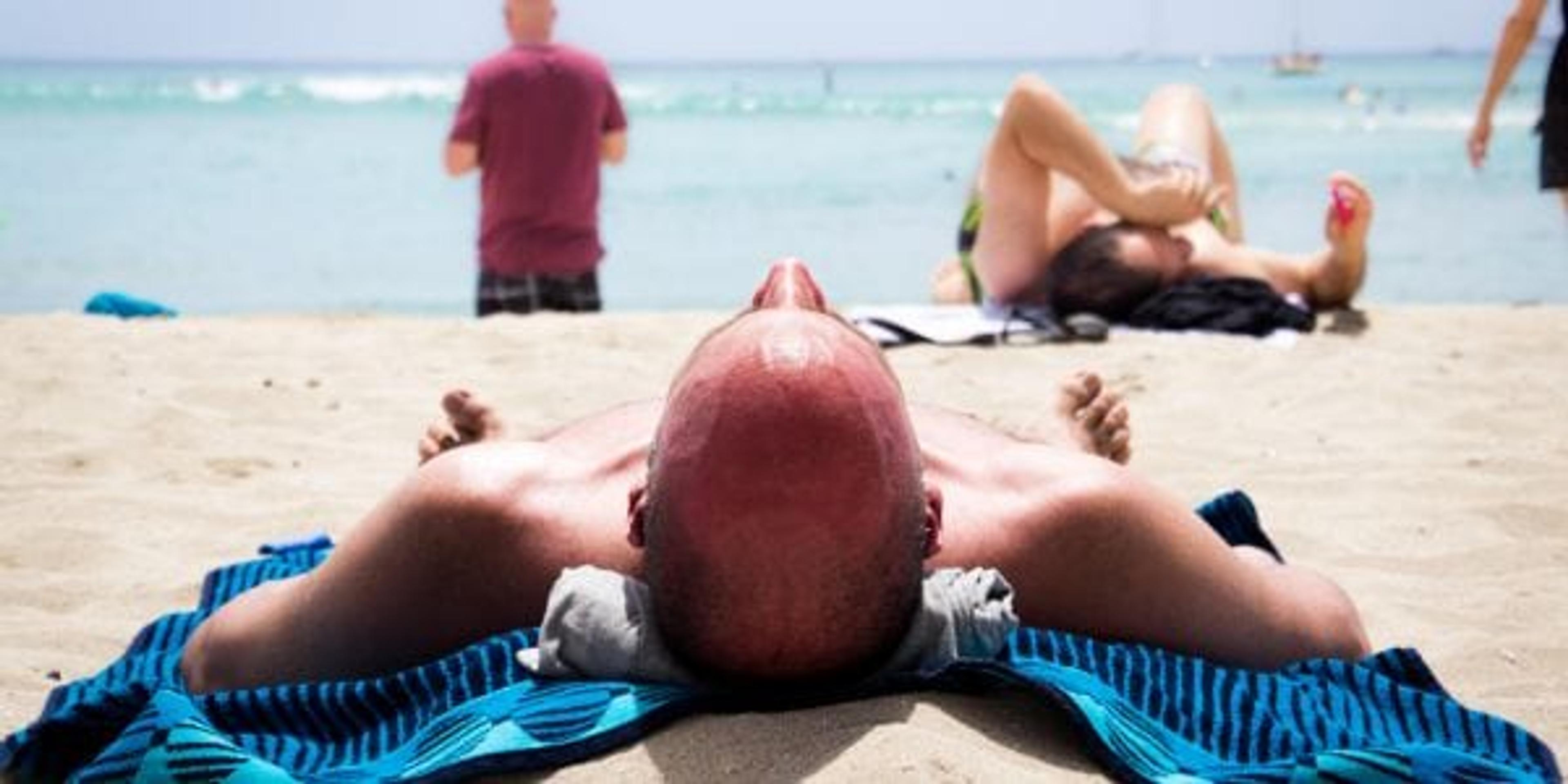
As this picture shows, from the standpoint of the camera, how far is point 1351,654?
263 cm

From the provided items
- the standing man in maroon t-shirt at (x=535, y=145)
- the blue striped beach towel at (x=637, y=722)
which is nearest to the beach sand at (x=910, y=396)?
the blue striped beach towel at (x=637, y=722)

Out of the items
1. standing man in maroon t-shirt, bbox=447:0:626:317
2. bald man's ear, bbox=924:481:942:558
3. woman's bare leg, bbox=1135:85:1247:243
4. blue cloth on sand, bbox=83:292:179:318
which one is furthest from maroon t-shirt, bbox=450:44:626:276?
bald man's ear, bbox=924:481:942:558

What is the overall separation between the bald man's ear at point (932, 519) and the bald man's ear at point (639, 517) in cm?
36

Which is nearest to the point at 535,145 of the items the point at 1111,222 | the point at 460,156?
the point at 460,156

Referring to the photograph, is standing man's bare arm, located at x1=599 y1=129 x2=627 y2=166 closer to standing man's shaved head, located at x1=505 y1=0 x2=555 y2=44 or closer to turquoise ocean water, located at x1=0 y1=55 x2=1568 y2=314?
standing man's shaved head, located at x1=505 y1=0 x2=555 y2=44

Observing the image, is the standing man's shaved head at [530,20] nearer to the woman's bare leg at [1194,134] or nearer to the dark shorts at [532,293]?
the dark shorts at [532,293]

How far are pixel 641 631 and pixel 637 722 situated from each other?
143mm

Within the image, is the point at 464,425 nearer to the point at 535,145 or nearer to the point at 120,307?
the point at 535,145

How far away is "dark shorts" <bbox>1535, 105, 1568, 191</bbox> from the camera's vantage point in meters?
6.16

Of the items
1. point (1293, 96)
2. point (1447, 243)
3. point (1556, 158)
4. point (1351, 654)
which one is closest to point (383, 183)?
point (1447, 243)

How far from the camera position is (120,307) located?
24.1 ft

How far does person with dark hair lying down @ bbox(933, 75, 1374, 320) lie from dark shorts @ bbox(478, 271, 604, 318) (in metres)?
1.67

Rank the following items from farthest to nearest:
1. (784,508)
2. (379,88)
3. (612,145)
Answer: (379,88), (612,145), (784,508)

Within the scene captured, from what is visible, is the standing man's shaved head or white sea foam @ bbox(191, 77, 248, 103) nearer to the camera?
the standing man's shaved head
